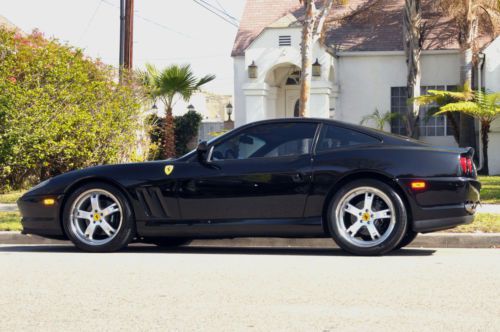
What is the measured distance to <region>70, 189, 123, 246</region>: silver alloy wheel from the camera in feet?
30.1

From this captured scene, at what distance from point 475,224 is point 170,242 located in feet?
11.6

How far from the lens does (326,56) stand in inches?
1029

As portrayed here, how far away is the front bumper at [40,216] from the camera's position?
9.34 meters

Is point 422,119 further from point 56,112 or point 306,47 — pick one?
point 56,112

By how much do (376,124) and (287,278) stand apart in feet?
67.4

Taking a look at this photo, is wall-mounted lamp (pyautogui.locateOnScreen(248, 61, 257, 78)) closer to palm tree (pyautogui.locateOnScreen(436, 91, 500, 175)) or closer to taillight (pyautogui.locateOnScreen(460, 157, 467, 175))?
palm tree (pyautogui.locateOnScreen(436, 91, 500, 175))

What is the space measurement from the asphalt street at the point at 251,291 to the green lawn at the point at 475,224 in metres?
0.90

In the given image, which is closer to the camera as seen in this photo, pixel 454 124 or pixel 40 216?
pixel 40 216

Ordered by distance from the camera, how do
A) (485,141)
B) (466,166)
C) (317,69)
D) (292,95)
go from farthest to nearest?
(292,95)
(317,69)
(485,141)
(466,166)

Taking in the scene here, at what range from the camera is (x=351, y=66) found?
2756 centimetres

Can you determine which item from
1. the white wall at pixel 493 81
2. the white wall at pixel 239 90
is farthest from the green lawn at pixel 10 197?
the white wall at pixel 493 81

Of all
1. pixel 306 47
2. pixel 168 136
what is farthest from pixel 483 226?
pixel 168 136

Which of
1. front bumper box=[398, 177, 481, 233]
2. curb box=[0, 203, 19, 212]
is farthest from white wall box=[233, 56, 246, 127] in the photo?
front bumper box=[398, 177, 481, 233]

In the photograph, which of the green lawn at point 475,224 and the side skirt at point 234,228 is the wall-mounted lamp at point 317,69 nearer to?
the green lawn at point 475,224
